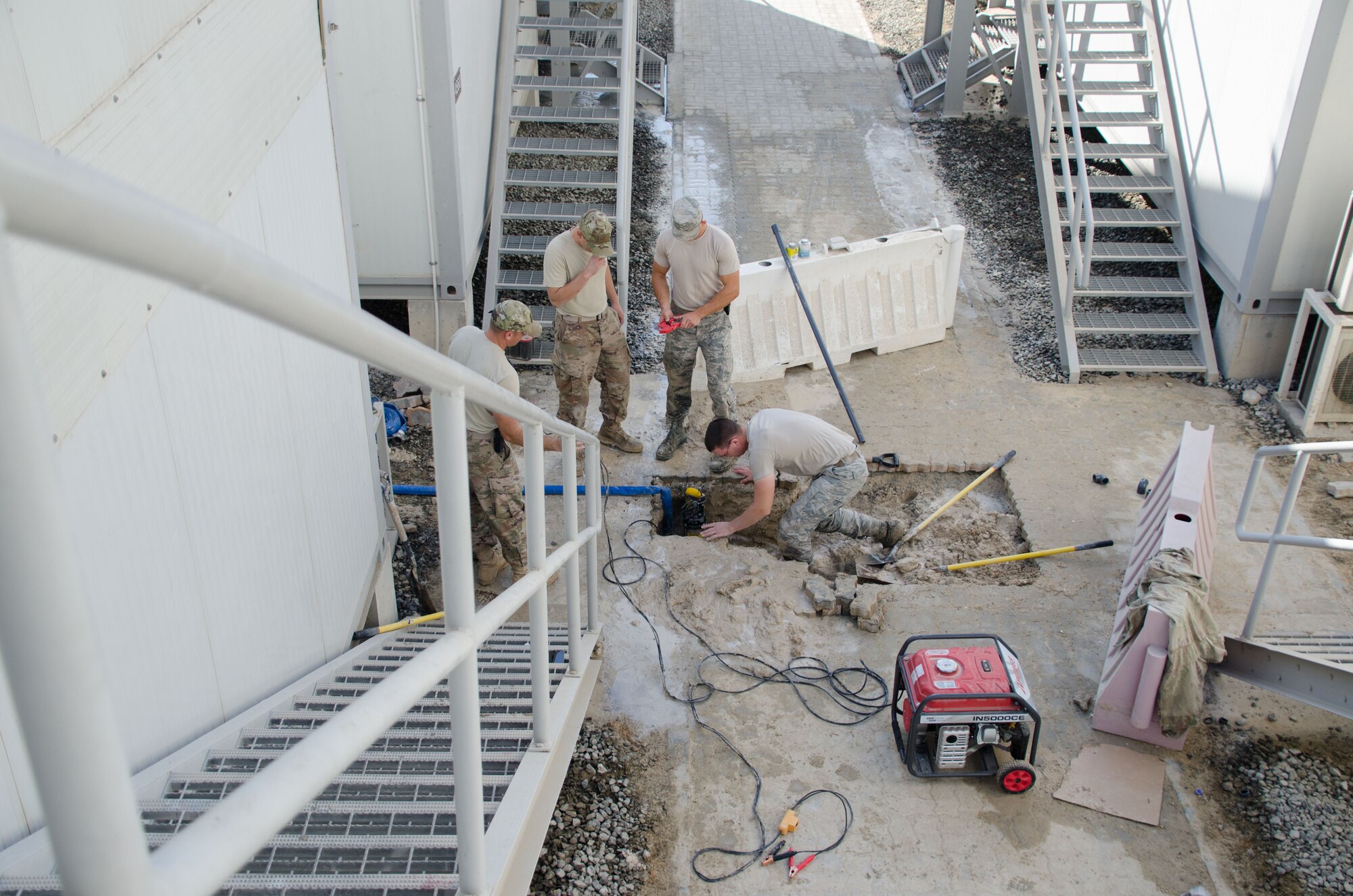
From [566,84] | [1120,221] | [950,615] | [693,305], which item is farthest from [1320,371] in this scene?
[566,84]

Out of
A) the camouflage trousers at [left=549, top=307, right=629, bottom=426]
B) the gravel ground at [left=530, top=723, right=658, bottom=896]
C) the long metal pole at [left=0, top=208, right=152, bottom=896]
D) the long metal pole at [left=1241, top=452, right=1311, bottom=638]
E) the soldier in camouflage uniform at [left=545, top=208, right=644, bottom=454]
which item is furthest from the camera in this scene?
the camouflage trousers at [left=549, top=307, right=629, bottom=426]

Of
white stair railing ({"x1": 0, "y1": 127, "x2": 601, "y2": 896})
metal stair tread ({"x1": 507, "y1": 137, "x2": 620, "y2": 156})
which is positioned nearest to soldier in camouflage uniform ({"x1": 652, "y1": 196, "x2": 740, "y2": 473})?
metal stair tread ({"x1": 507, "y1": 137, "x2": 620, "y2": 156})

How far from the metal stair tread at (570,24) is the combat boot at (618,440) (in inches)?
178

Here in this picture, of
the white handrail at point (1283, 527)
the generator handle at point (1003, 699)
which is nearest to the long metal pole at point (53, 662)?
the generator handle at point (1003, 699)

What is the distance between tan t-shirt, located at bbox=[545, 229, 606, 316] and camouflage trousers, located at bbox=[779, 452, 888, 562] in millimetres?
1986

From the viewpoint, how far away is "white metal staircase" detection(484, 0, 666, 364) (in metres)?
9.36

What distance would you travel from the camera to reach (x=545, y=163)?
37.6 feet

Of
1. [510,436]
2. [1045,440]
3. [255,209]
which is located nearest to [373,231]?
[510,436]

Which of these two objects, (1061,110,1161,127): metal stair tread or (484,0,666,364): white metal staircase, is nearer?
(484,0,666,364): white metal staircase

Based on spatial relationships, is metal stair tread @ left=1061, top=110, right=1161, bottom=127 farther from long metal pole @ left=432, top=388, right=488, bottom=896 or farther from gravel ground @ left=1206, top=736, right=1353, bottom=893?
long metal pole @ left=432, top=388, right=488, bottom=896

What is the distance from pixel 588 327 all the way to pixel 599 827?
12.1 ft

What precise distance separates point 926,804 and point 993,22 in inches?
493

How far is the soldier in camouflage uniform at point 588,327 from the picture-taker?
7.14m

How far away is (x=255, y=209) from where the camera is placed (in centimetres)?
367
